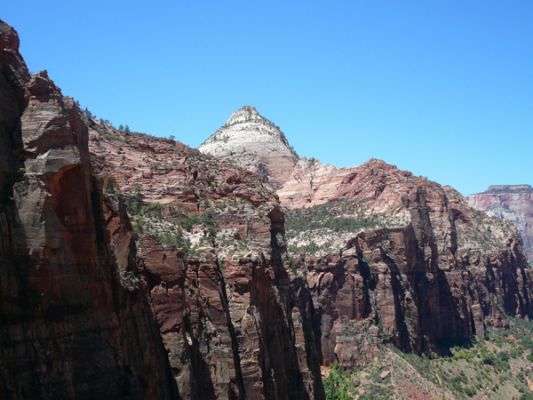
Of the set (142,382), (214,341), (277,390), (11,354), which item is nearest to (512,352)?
(277,390)

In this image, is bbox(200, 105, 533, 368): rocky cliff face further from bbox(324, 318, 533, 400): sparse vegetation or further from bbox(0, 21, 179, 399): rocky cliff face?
bbox(0, 21, 179, 399): rocky cliff face

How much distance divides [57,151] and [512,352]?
8854cm

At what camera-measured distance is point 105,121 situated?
168ft

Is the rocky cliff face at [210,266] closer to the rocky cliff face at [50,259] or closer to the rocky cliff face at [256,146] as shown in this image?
the rocky cliff face at [50,259]

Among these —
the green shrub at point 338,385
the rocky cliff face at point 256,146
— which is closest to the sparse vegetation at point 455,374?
the green shrub at point 338,385

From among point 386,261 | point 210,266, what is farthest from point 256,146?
point 210,266

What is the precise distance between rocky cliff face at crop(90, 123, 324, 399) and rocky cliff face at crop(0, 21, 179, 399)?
5301mm

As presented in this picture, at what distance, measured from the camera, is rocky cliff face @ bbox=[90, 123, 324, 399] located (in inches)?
1230

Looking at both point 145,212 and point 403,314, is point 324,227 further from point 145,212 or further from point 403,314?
point 145,212

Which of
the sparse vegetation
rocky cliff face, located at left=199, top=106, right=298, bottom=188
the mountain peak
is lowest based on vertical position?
the sparse vegetation

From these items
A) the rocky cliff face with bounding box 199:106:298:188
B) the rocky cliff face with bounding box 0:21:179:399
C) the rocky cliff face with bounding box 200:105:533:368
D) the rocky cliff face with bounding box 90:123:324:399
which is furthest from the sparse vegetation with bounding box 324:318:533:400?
the rocky cliff face with bounding box 0:21:179:399

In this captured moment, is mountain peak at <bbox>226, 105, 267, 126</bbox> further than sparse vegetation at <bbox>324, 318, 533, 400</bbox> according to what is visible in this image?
Yes

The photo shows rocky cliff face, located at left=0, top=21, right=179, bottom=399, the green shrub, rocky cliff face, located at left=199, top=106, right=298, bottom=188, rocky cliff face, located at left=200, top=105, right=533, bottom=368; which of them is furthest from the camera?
rocky cliff face, located at left=199, top=106, right=298, bottom=188

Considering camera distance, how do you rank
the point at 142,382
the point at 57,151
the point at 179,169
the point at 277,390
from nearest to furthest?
the point at 57,151, the point at 142,382, the point at 277,390, the point at 179,169
